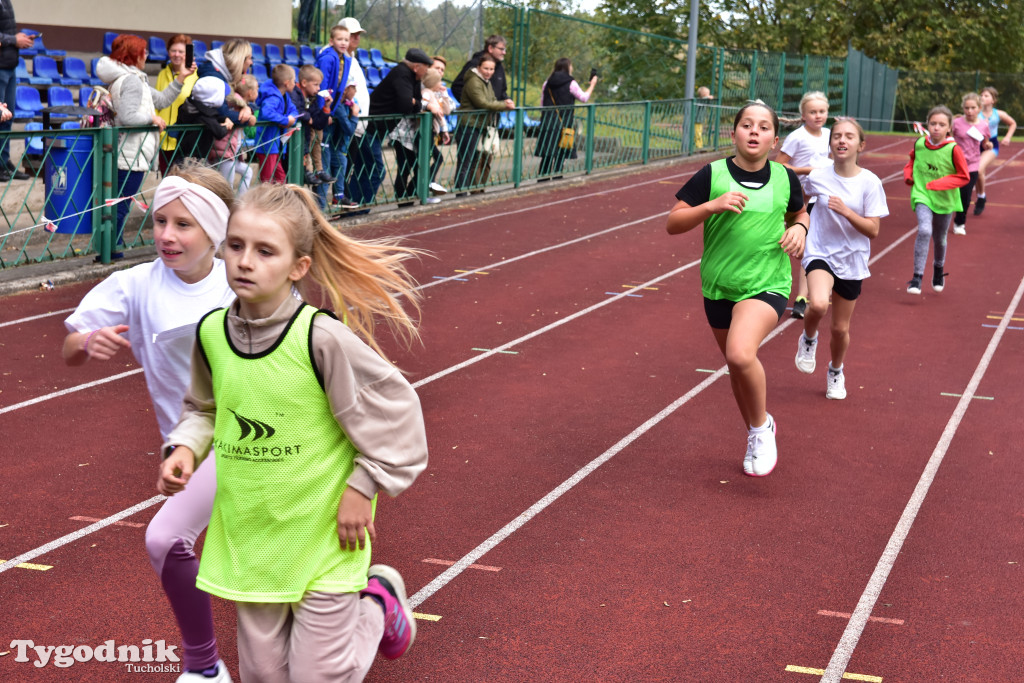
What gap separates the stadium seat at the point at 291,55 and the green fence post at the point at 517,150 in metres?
4.74

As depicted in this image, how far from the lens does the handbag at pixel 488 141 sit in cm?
1678

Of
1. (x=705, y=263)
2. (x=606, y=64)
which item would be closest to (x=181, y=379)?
(x=705, y=263)

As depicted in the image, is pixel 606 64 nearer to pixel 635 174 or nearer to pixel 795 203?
pixel 635 174

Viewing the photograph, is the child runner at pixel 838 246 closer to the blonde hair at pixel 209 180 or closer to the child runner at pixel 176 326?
the blonde hair at pixel 209 180

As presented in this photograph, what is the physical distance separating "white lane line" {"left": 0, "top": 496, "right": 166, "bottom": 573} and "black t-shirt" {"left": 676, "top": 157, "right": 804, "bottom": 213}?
2.90 metres

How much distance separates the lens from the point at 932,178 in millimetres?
11344

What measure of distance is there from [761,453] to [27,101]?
39.0 ft

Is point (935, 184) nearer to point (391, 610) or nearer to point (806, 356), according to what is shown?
point (806, 356)

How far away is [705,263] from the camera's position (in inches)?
243

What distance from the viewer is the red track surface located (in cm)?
425

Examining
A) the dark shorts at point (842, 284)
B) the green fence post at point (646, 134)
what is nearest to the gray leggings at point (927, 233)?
the dark shorts at point (842, 284)

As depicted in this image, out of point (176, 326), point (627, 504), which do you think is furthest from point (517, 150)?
point (176, 326)

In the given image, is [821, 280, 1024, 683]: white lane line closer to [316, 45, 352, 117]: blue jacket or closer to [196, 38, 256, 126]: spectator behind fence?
[196, 38, 256, 126]: spectator behind fence

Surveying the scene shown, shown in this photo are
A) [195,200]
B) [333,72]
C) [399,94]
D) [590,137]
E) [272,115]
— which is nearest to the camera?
[195,200]
